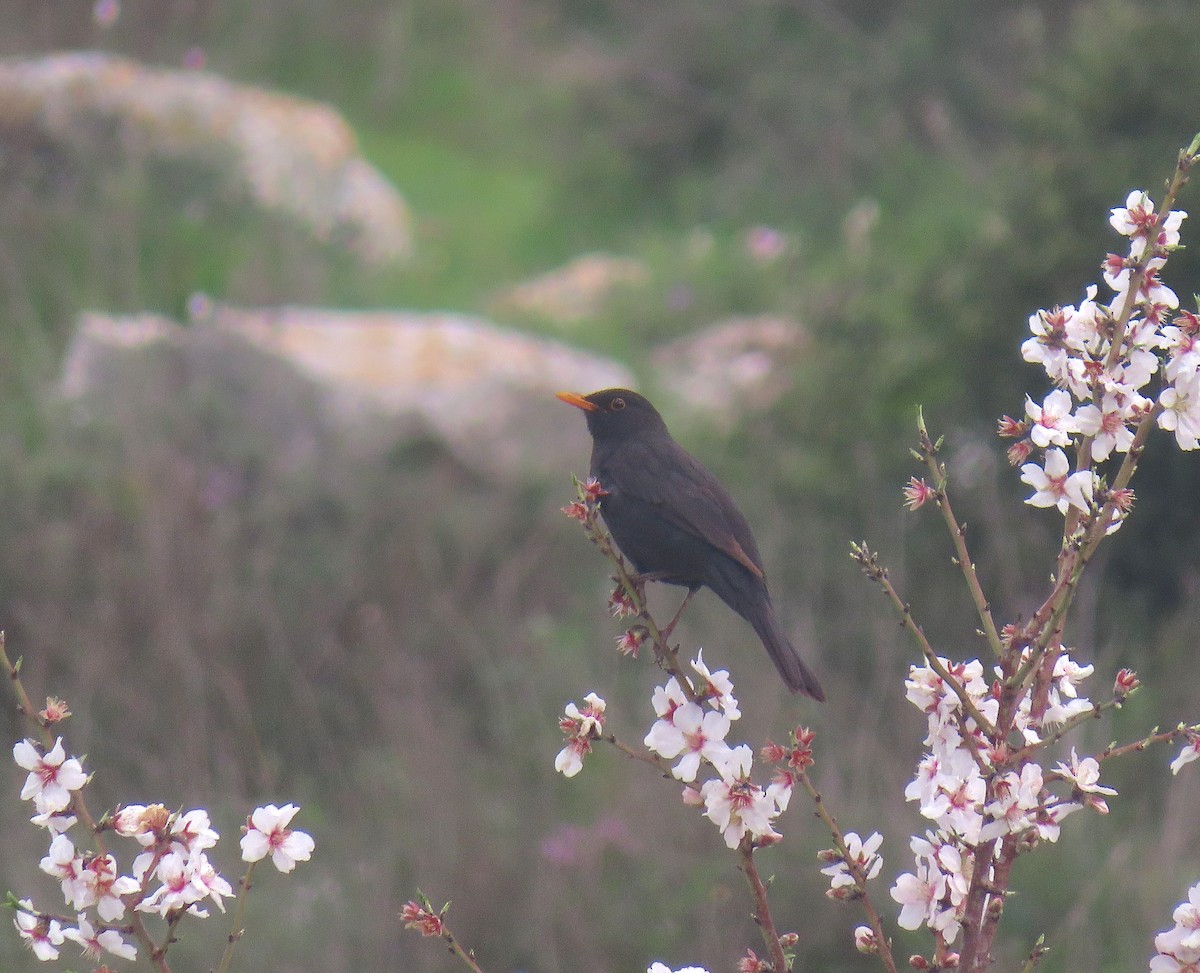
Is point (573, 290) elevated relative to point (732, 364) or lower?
elevated

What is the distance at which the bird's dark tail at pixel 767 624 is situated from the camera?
2.71 m

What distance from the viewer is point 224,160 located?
12477mm

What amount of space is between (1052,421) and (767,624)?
3.60 ft

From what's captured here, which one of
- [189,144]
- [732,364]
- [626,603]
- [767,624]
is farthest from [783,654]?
[189,144]

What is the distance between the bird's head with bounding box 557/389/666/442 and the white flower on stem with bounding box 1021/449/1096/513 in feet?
6.01

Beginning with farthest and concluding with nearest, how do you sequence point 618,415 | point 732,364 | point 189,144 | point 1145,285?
1. point 189,144
2. point 732,364
3. point 618,415
4. point 1145,285

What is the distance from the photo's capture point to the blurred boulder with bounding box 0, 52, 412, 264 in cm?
1160

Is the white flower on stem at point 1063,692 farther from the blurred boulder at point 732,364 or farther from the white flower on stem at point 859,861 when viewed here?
the blurred boulder at point 732,364

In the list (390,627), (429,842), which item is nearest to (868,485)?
(390,627)

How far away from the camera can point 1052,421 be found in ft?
6.73

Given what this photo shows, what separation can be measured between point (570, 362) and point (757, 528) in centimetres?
249

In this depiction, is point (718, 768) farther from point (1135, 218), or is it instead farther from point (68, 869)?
point (1135, 218)

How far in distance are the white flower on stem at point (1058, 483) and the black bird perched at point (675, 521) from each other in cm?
101

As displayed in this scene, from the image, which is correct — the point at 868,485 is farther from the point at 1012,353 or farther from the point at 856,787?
the point at 856,787
